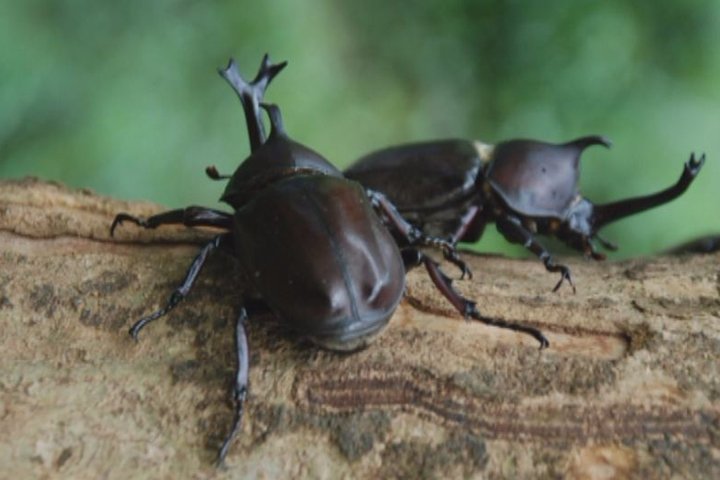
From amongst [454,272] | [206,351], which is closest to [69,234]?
[206,351]

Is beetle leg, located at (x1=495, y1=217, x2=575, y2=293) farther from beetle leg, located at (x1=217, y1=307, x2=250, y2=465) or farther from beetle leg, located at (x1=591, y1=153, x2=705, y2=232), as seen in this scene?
beetle leg, located at (x1=217, y1=307, x2=250, y2=465)

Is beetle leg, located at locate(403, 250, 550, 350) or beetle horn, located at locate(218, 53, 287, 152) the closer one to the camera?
beetle leg, located at locate(403, 250, 550, 350)

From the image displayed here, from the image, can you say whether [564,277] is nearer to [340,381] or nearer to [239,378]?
[340,381]

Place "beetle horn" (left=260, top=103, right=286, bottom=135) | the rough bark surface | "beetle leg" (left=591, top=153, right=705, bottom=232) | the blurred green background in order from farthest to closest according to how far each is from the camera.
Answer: the blurred green background, "beetle leg" (left=591, top=153, right=705, bottom=232), "beetle horn" (left=260, top=103, right=286, bottom=135), the rough bark surface

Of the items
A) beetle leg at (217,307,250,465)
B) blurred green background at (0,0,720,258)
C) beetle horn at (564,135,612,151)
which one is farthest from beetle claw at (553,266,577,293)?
blurred green background at (0,0,720,258)

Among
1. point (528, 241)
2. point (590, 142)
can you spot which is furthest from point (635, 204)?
point (528, 241)

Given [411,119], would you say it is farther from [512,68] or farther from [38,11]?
[38,11]
